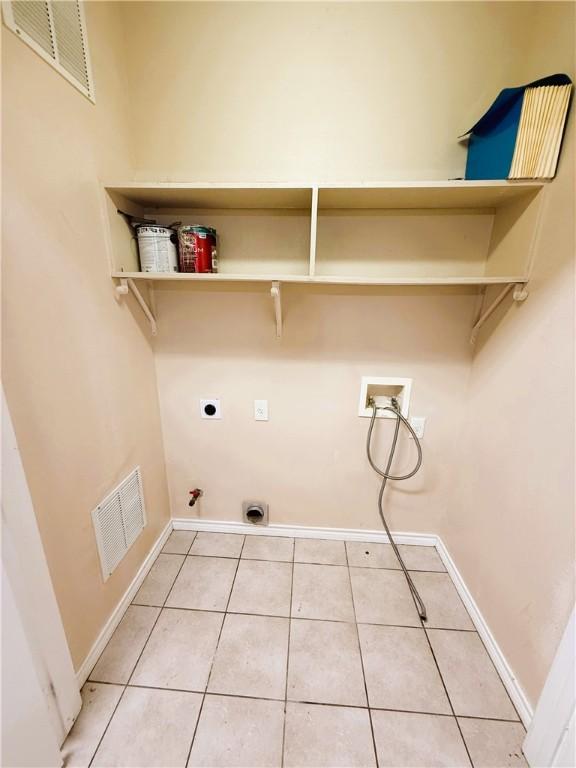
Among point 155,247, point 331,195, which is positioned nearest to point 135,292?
point 155,247

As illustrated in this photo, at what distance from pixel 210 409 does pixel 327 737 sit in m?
1.39

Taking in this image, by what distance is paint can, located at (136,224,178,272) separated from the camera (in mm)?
1236

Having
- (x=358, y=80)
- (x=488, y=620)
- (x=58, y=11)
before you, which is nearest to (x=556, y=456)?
(x=488, y=620)

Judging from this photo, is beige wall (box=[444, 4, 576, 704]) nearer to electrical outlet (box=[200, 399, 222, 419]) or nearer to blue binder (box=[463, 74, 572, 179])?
blue binder (box=[463, 74, 572, 179])

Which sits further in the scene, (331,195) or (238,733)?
(331,195)

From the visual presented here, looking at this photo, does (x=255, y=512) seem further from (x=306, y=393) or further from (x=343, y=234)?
(x=343, y=234)

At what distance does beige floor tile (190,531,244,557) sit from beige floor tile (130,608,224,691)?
0.35m

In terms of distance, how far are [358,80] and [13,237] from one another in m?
1.44

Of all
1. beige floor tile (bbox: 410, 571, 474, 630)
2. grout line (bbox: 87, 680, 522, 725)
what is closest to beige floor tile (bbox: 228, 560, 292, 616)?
grout line (bbox: 87, 680, 522, 725)

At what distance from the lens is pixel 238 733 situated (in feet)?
3.31

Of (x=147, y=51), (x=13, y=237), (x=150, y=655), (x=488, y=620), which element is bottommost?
(x=150, y=655)

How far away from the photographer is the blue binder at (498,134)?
3.26 ft

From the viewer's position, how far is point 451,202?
4.10ft

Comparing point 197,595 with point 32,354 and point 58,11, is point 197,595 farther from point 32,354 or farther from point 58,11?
point 58,11
